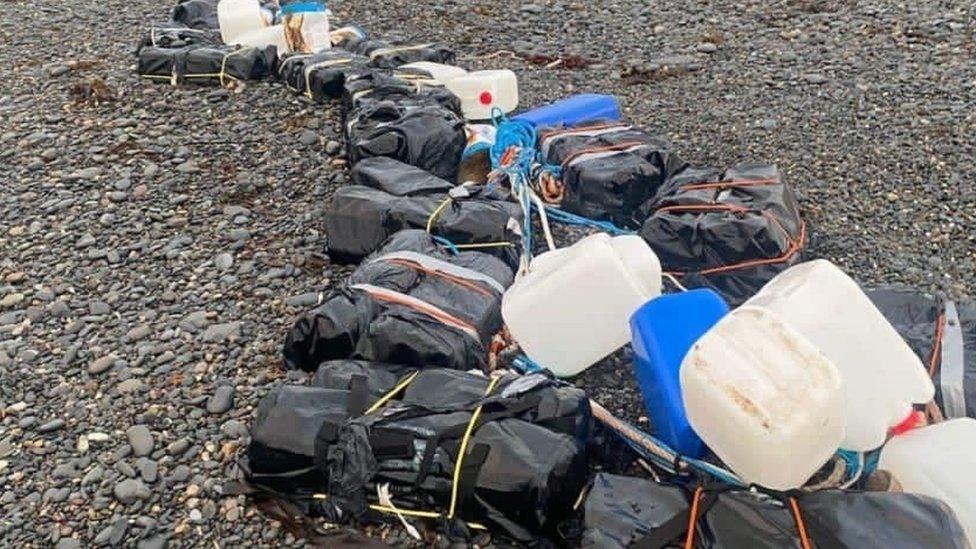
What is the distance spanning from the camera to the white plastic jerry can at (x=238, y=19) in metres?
7.73

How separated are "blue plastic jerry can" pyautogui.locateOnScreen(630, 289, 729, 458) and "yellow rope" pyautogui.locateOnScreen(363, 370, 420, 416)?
0.82m

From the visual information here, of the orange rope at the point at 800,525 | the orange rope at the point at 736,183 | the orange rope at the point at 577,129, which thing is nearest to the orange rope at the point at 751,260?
the orange rope at the point at 736,183

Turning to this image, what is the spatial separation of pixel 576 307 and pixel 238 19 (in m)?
5.06

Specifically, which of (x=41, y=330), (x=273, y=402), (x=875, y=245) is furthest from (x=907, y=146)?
(x=41, y=330)

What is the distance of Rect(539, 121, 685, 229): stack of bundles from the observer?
5.03 meters

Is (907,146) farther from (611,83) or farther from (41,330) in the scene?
(41,330)

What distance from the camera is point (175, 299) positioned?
4.69 metres

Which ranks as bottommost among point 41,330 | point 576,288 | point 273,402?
point 41,330

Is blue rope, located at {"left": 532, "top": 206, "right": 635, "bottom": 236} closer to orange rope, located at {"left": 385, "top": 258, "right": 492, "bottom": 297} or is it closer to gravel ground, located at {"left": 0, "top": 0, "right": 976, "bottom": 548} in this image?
gravel ground, located at {"left": 0, "top": 0, "right": 976, "bottom": 548}

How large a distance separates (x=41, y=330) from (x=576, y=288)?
255 centimetres

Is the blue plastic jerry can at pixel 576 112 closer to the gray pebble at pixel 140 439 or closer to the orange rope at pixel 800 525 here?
the gray pebble at pixel 140 439

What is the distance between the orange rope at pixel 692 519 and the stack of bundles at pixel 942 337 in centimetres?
107

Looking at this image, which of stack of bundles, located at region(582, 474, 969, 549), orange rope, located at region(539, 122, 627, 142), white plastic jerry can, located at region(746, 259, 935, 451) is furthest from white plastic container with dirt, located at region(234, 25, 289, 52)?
stack of bundles, located at region(582, 474, 969, 549)

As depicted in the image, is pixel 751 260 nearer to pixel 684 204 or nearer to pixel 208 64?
pixel 684 204
